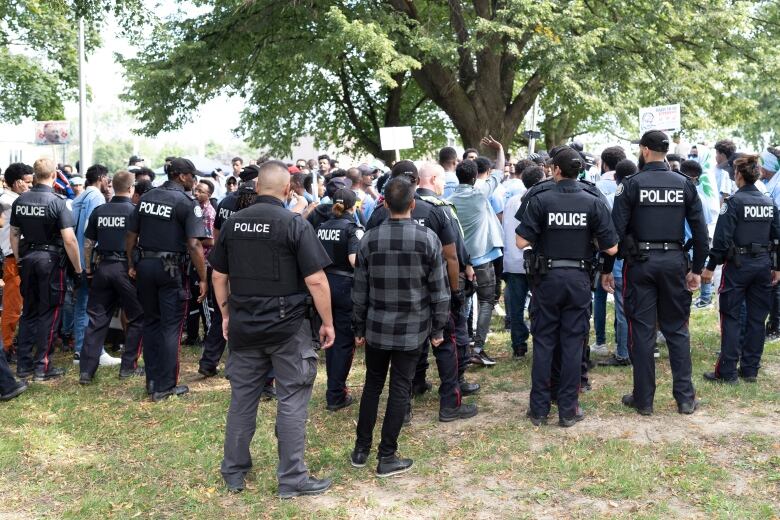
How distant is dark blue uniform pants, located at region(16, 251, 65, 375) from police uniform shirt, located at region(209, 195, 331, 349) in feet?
11.9

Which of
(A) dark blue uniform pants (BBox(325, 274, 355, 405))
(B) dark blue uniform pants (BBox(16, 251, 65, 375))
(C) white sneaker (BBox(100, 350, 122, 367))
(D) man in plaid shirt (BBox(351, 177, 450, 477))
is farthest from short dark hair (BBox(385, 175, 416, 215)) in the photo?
(C) white sneaker (BBox(100, 350, 122, 367))

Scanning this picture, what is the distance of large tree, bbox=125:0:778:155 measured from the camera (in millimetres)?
17172

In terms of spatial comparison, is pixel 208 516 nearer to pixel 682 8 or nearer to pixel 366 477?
pixel 366 477

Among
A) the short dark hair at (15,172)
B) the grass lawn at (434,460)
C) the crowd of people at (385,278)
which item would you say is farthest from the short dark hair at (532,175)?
the short dark hair at (15,172)

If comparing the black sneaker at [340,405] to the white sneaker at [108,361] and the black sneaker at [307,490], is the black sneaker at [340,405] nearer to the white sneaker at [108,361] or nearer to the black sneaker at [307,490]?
the black sneaker at [307,490]

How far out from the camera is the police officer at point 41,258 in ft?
24.6

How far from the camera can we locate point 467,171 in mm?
6988

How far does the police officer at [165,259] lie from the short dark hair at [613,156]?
4.07 m

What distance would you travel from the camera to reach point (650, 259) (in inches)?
237

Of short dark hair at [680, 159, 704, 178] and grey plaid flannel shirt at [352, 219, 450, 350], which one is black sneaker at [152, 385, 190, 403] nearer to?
grey plaid flannel shirt at [352, 219, 450, 350]

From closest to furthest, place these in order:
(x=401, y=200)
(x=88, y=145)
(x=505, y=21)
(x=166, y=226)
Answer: (x=401, y=200) → (x=166, y=226) → (x=505, y=21) → (x=88, y=145)

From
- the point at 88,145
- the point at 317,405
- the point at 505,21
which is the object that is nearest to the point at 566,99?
the point at 505,21

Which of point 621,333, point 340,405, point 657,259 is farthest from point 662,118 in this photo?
point 340,405

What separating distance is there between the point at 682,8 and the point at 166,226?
15.6 meters
